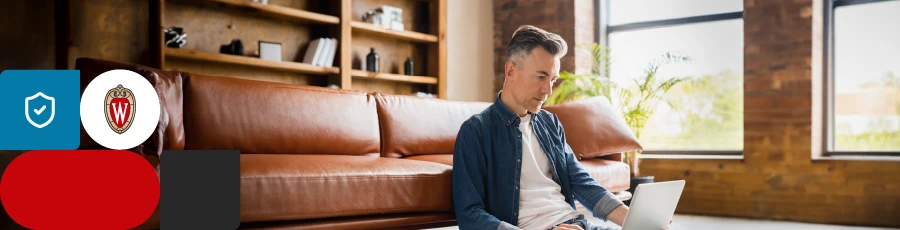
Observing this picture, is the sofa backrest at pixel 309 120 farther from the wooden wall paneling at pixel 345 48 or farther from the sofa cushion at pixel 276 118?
the wooden wall paneling at pixel 345 48

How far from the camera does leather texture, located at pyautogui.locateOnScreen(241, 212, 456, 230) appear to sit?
6.75ft

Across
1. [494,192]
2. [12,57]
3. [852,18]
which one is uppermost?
[852,18]

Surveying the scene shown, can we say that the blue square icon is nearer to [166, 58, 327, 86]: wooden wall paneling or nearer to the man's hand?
the man's hand

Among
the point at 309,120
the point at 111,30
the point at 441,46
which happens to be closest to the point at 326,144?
the point at 309,120

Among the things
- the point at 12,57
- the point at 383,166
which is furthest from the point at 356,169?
the point at 12,57

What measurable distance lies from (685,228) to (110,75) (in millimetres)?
3341

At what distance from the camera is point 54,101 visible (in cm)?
152

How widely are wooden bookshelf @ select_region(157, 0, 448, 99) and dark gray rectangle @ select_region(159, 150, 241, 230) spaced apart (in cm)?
281

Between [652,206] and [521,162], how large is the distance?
0.43m

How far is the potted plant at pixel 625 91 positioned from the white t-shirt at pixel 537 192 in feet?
7.57

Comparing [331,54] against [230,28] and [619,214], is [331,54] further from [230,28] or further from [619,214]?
[619,214]

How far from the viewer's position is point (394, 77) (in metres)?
4.93

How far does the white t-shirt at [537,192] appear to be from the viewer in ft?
6.16

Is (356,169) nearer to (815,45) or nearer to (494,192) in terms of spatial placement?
(494,192)
